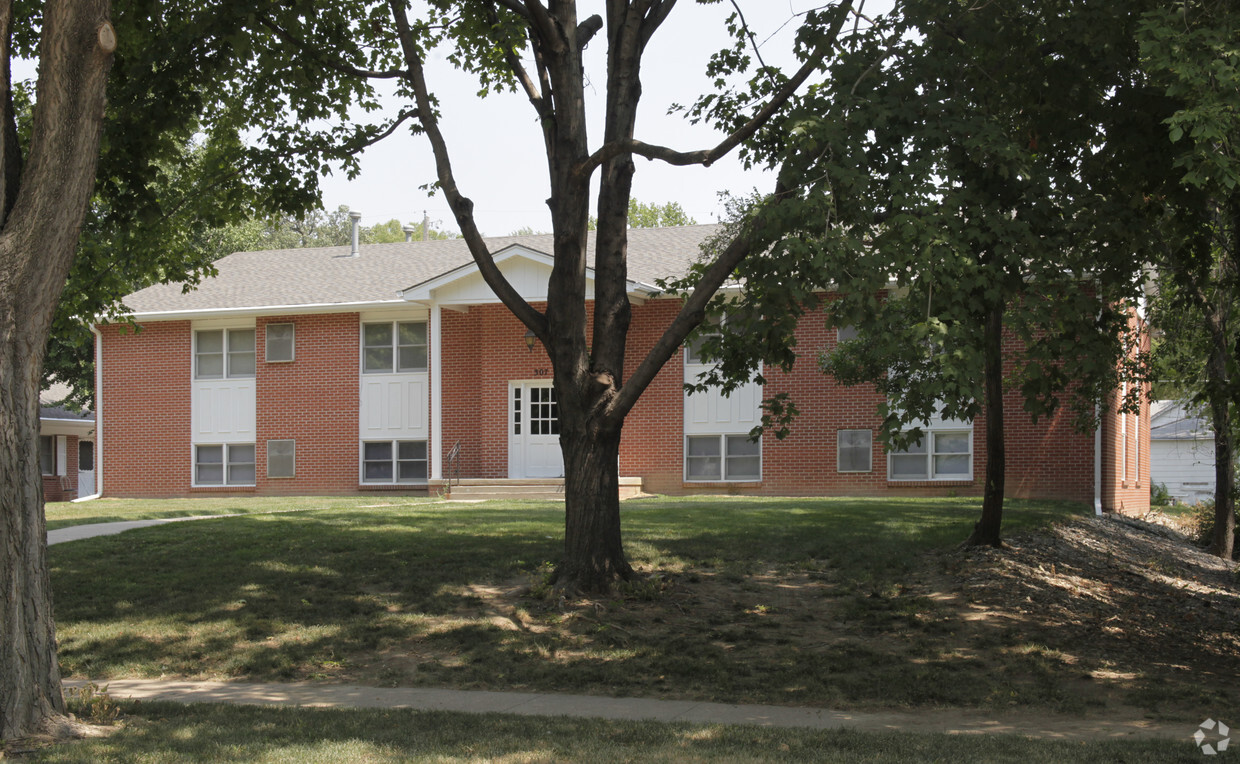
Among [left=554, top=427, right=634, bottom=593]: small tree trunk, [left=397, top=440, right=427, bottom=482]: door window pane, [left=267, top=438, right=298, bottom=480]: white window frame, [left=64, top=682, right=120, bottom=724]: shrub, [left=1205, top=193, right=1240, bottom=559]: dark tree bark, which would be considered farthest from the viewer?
[left=267, top=438, right=298, bottom=480]: white window frame

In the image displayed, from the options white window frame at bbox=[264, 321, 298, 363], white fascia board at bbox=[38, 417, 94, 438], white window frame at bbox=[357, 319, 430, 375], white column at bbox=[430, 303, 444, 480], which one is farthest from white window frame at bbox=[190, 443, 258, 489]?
white fascia board at bbox=[38, 417, 94, 438]

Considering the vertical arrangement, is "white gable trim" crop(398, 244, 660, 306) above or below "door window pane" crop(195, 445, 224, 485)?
above

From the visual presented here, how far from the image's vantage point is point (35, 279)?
7.10m

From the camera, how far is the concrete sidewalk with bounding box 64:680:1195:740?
761 cm

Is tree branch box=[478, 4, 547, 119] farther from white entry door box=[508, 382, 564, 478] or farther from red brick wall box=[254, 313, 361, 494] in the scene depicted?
red brick wall box=[254, 313, 361, 494]

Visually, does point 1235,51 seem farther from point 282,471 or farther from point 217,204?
point 282,471

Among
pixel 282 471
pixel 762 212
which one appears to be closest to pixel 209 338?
pixel 282 471

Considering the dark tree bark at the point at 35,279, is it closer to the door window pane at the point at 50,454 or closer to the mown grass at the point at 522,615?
the mown grass at the point at 522,615

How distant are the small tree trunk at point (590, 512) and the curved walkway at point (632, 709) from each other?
2.52 metres

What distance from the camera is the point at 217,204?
45.1ft

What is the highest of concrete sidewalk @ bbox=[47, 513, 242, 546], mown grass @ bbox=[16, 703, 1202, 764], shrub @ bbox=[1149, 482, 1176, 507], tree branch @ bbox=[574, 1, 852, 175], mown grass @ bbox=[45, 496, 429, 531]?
tree branch @ bbox=[574, 1, 852, 175]

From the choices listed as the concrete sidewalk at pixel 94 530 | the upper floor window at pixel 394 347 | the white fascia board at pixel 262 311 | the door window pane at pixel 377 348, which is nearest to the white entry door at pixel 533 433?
the upper floor window at pixel 394 347

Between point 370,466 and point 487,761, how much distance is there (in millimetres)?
21586

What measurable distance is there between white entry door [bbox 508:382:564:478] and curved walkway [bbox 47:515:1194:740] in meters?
16.5
